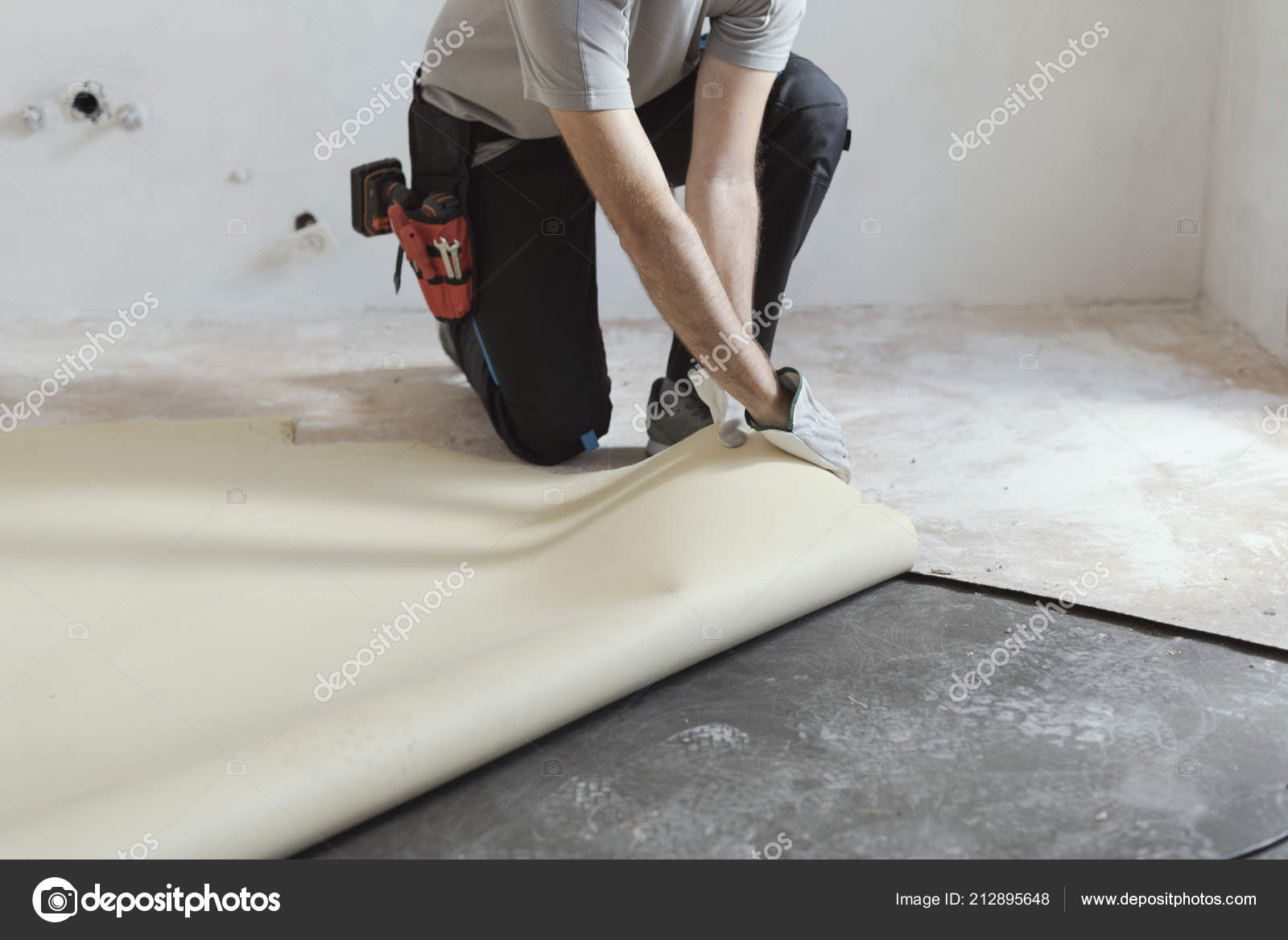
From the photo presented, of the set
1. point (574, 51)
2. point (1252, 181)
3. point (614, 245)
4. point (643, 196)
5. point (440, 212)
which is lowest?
point (614, 245)

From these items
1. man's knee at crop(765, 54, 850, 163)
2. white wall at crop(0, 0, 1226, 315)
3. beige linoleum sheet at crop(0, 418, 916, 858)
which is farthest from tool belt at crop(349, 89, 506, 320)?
white wall at crop(0, 0, 1226, 315)

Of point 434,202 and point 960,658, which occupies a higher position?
point 434,202

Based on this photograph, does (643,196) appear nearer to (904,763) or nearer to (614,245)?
(904,763)

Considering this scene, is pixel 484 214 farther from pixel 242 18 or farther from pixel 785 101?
pixel 242 18

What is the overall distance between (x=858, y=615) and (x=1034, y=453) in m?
0.78

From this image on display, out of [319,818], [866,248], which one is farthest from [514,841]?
[866,248]

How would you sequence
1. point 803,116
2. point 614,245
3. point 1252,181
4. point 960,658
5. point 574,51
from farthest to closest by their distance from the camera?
point 614,245
point 1252,181
point 803,116
point 574,51
point 960,658

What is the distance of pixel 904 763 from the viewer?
1248 mm

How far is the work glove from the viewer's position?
5.57ft

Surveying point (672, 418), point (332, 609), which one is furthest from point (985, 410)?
point (332, 609)

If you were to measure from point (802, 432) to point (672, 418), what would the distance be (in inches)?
22.0

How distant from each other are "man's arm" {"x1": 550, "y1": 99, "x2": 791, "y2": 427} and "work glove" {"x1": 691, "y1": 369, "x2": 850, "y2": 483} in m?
0.02

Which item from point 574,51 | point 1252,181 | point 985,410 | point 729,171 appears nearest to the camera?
point 574,51
